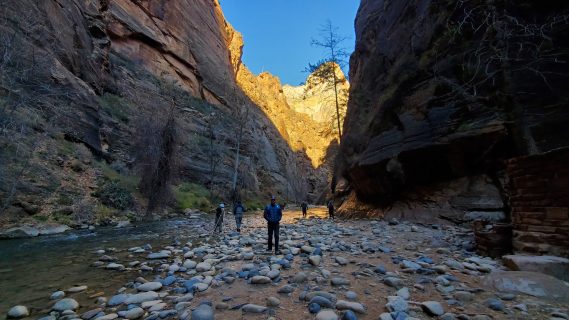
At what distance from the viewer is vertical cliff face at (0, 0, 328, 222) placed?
13.2 m

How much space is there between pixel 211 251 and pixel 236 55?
75.9 m

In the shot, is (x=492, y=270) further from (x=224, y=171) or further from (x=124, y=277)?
(x=224, y=171)

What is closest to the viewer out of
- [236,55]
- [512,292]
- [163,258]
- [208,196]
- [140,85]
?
[512,292]

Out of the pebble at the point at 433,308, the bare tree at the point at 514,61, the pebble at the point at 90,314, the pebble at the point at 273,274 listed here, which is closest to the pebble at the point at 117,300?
the pebble at the point at 90,314

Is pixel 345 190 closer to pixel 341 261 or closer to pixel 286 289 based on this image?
pixel 341 261

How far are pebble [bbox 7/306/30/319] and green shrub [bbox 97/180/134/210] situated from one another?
1283 centimetres

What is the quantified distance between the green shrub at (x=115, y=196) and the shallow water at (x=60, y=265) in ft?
13.6

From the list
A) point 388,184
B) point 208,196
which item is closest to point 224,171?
point 208,196

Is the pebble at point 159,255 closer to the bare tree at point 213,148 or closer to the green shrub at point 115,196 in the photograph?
the green shrub at point 115,196

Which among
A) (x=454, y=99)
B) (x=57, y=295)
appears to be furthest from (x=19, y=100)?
(x=454, y=99)

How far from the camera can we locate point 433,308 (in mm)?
3928

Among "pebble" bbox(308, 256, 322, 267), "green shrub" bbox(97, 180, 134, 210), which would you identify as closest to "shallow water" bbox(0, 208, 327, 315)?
"pebble" bbox(308, 256, 322, 267)

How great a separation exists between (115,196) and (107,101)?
14.1 meters

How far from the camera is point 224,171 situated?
104 feet
